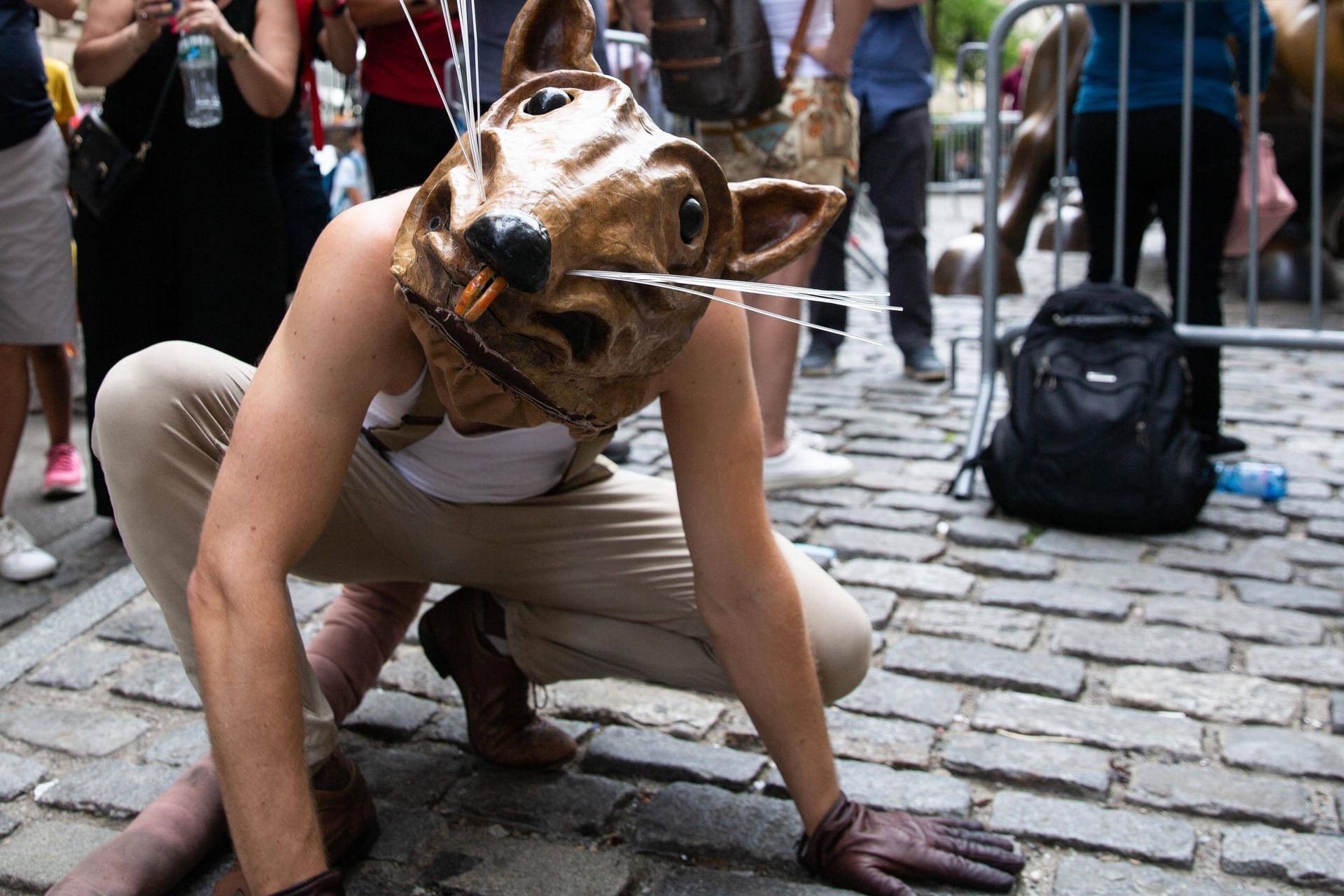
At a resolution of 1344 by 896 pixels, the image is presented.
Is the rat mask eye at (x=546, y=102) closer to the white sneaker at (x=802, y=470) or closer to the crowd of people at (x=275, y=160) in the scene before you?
the crowd of people at (x=275, y=160)

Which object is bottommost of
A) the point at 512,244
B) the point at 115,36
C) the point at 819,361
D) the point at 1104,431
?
the point at 819,361

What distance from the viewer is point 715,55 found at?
401 centimetres

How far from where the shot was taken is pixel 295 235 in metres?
4.13

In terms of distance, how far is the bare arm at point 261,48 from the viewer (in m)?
3.52

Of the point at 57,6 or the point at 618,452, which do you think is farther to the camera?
the point at 618,452

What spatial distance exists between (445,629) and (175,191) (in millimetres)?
1764

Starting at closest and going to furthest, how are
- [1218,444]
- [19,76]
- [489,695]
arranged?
[489,695] < [19,76] < [1218,444]

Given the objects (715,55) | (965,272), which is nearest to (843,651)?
(715,55)

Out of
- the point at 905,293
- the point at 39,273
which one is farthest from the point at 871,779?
the point at 905,293

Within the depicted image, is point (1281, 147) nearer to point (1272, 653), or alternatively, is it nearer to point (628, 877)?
point (1272, 653)

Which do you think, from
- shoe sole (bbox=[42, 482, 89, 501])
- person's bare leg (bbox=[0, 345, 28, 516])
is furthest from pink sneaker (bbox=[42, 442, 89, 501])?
person's bare leg (bbox=[0, 345, 28, 516])

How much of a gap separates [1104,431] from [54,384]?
327 cm

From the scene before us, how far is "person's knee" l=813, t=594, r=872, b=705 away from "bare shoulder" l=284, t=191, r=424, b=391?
0.98m

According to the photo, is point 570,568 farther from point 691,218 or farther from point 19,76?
point 19,76
